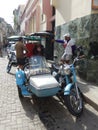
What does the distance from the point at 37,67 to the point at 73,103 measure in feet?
4.74

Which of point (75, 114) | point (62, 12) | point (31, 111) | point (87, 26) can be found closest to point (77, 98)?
point (75, 114)

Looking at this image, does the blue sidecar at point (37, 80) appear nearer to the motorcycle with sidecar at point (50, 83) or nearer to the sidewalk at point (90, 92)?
the motorcycle with sidecar at point (50, 83)

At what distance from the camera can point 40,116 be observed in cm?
466

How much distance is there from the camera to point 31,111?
16.3 ft

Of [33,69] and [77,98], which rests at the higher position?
[33,69]

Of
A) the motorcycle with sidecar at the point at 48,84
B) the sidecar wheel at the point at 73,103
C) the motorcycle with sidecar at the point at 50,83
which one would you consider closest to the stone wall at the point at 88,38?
the motorcycle with sidecar at the point at 50,83

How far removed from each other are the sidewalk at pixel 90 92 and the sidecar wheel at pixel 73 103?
58cm

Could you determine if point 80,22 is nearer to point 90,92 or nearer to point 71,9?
point 71,9

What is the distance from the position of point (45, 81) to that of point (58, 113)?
900mm

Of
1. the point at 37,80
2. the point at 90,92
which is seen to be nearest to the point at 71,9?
the point at 90,92

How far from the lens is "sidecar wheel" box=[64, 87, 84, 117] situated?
4.51 m

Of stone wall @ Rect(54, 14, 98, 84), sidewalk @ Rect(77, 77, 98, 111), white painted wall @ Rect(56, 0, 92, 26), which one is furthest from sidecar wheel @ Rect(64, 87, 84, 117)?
white painted wall @ Rect(56, 0, 92, 26)

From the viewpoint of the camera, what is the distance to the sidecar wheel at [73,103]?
14.8 feet

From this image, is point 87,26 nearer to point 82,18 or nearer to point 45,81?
point 82,18
